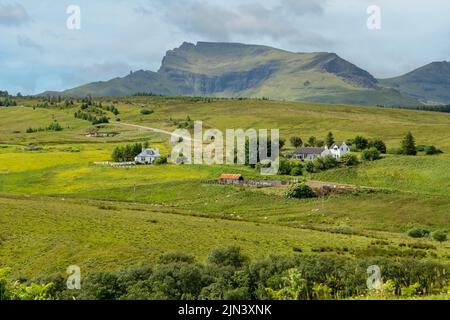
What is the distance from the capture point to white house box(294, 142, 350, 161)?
149 meters

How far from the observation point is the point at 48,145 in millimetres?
185250

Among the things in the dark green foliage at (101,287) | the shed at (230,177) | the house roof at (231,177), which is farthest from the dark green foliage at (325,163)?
the dark green foliage at (101,287)

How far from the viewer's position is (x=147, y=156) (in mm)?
150875

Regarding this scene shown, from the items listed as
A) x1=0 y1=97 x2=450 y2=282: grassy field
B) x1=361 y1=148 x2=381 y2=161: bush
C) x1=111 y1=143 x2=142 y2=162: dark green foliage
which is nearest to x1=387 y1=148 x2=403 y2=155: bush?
x1=361 y1=148 x2=381 y2=161: bush

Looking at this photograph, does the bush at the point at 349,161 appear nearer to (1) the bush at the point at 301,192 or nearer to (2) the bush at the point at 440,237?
(1) the bush at the point at 301,192

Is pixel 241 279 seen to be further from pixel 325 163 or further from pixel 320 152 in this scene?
pixel 320 152

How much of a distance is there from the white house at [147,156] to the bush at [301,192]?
5746 cm

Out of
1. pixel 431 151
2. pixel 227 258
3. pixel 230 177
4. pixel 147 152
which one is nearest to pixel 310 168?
pixel 230 177

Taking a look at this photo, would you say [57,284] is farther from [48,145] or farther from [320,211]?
[48,145]

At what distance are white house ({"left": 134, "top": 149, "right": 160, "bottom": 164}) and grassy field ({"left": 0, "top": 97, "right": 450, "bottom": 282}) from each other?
40.1 ft

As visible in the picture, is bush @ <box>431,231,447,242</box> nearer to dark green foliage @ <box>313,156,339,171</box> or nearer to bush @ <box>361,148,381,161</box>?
dark green foliage @ <box>313,156,339,171</box>

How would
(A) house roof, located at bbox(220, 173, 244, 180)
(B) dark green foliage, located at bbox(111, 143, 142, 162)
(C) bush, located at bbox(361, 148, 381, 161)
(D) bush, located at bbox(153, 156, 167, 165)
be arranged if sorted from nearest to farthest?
(A) house roof, located at bbox(220, 173, 244, 180) → (C) bush, located at bbox(361, 148, 381, 161) → (D) bush, located at bbox(153, 156, 167, 165) → (B) dark green foliage, located at bbox(111, 143, 142, 162)
